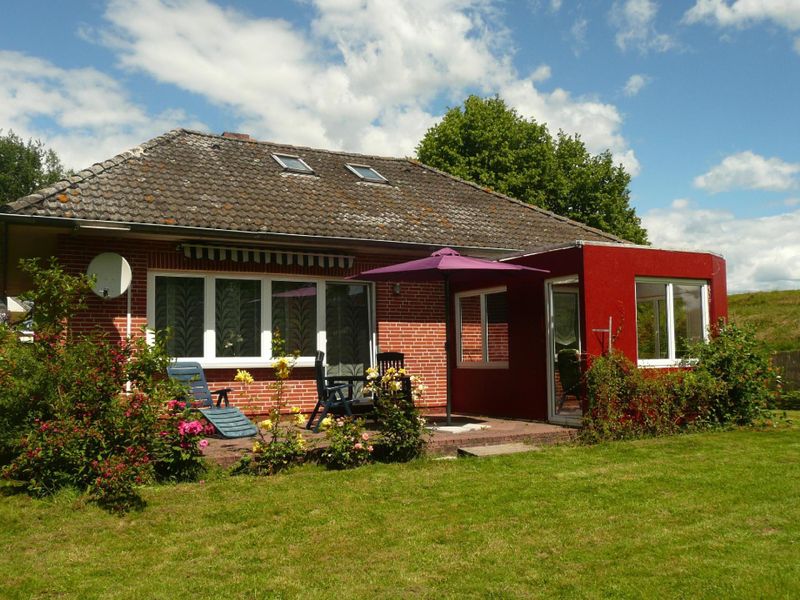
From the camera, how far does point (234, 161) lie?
14180mm

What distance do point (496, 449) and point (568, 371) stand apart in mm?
2745

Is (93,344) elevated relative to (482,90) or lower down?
lower down

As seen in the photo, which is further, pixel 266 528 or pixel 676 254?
pixel 676 254

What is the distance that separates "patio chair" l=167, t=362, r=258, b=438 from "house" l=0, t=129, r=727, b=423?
0.85 meters

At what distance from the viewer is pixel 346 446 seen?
793 cm

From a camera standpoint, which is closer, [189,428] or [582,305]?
[189,428]

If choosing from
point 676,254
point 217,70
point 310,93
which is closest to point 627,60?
point 676,254

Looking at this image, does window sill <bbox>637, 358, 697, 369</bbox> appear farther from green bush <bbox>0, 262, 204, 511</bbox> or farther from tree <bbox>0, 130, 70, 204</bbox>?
tree <bbox>0, 130, 70, 204</bbox>

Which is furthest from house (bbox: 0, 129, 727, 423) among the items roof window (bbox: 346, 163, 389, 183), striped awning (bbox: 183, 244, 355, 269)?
roof window (bbox: 346, 163, 389, 183)

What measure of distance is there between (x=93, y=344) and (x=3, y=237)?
195 inches

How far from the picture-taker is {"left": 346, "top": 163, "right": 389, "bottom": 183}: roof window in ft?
51.7

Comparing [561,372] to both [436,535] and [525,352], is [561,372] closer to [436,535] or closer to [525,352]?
[525,352]

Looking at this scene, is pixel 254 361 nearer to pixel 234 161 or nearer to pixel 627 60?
pixel 234 161

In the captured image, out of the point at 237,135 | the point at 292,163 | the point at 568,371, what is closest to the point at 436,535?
the point at 568,371
